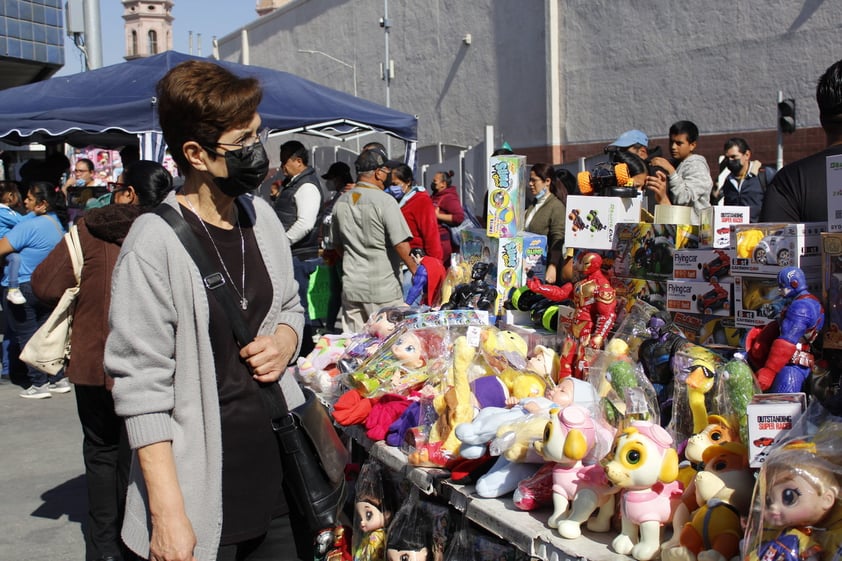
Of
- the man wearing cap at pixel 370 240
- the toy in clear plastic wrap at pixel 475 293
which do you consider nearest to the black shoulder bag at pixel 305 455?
the toy in clear plastic wrap at pixel 475 293

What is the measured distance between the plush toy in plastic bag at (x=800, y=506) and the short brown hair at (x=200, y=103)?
152 cm

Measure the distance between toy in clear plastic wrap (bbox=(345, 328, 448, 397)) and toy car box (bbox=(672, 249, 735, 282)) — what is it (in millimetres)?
1094

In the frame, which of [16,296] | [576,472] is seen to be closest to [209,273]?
[576,472]

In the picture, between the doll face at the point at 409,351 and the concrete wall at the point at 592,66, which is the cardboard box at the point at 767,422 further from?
the concrete wall at the point at 592,66

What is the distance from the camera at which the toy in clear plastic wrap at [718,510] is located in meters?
2.10

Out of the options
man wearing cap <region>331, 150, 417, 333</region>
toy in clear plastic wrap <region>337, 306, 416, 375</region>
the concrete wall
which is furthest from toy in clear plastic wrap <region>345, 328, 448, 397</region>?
the concrete wall

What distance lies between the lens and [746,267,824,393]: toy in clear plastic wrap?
97.0 inches

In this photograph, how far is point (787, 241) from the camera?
2717mm

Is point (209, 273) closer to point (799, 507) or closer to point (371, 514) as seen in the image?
point (799, 507)

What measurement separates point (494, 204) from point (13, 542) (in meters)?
3.23

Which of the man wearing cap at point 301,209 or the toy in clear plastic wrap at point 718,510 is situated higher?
the man wearing cap at point 301,209

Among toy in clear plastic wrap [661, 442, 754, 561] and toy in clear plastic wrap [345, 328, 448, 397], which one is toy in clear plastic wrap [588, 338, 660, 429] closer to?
toy in clear plastic wrap [661, 442, 754, 561]

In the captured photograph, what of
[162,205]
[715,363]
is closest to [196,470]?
[162,205]

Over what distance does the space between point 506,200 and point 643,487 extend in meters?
2.74
